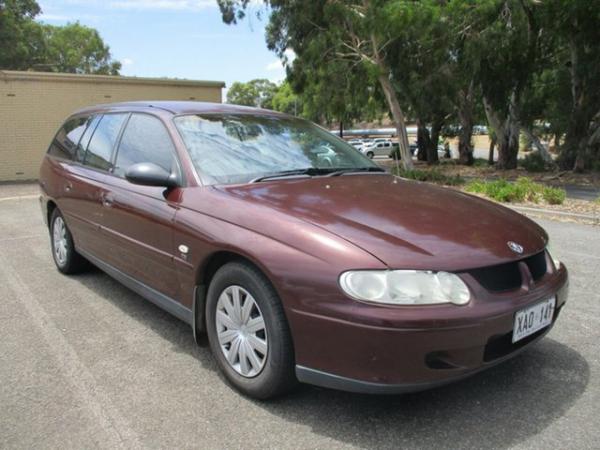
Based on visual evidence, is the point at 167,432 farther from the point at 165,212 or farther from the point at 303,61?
the point at 303,61

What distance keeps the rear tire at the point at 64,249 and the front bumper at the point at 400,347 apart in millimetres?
3355

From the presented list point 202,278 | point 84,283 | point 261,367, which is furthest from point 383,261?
point 84,283

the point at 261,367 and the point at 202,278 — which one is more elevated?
the point at 202,278

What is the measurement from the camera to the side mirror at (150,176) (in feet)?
10.7

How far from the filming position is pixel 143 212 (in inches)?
141

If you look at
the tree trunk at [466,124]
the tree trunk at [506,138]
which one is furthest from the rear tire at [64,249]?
the tree trunk at [466,124]

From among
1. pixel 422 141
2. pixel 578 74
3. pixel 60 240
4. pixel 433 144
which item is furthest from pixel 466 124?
pixel 60 240

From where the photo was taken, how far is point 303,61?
18984 millimetres

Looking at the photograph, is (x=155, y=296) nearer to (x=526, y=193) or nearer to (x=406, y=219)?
(x=406, y=219)

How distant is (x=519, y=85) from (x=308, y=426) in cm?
1795

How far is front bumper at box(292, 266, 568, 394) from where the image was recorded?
7.63 feet

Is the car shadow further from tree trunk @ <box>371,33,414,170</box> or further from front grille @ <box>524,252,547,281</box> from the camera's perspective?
tree trunk @ <box>371,33,414,170</box>

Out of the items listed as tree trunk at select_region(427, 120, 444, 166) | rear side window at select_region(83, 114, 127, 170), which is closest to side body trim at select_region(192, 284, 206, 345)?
rear side window at select_region(83, 114, 127, 170)

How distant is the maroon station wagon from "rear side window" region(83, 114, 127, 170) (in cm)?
7
